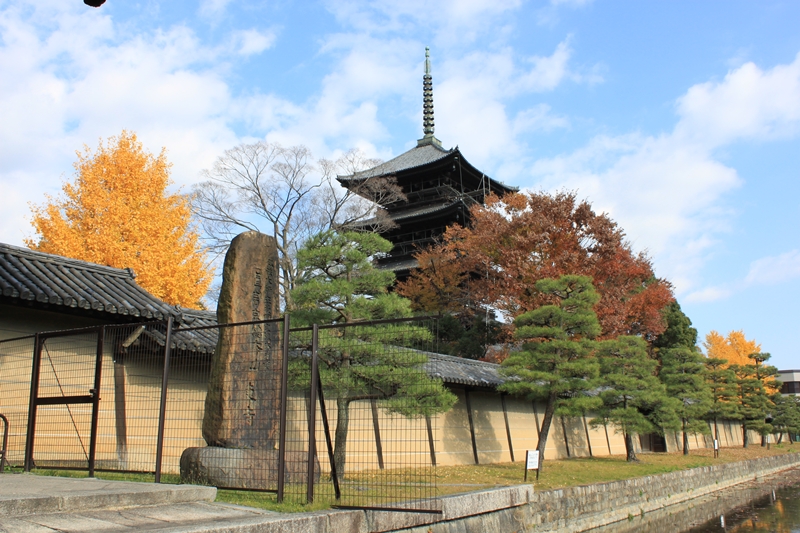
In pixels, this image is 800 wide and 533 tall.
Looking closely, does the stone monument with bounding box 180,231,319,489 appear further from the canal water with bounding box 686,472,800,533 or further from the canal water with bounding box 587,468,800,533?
the canal water with bounding box 686,472,800,533

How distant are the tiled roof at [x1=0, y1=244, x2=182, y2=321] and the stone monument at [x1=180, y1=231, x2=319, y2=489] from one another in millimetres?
2907

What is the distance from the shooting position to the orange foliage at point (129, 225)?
19.0 m

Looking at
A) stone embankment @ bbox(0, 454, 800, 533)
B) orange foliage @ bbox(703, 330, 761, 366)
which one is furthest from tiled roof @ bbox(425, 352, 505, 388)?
orange foliage @ bbox(703, 330, 761, 366)

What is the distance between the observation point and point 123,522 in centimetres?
481

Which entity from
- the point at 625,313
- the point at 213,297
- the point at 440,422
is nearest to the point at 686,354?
the point at 625,313

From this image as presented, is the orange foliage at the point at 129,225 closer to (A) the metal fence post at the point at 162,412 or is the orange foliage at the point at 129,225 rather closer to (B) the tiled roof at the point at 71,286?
(B) the tiled roof at the point at 71,286

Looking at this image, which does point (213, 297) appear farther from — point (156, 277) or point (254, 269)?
point (254, 269)

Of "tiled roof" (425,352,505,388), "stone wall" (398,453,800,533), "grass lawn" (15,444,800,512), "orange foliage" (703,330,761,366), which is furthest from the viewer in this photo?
"orange foliage" (703,330,761,366)

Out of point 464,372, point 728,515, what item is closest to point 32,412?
point 464,372

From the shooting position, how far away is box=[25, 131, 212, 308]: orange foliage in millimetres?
18953

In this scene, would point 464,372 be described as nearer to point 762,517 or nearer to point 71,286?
point 762,517

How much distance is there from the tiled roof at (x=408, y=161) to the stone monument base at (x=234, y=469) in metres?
24.9

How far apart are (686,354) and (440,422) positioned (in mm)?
14888

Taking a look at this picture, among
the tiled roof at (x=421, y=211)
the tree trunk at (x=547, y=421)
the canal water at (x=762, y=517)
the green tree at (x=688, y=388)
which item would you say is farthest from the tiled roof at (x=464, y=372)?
the tiled roof at (x=421, y=211)
